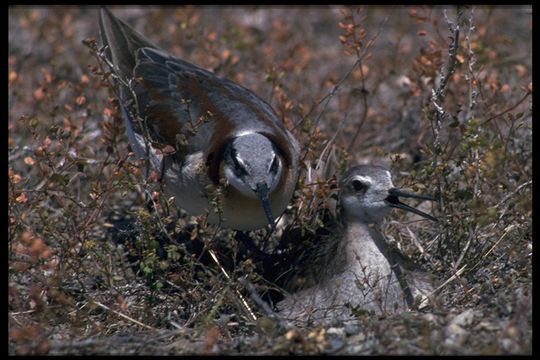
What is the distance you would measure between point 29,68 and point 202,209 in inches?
193

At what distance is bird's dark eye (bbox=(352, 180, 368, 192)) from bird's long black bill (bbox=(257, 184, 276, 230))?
602 millimetres

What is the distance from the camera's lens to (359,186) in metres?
6.46

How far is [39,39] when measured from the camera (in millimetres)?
10570

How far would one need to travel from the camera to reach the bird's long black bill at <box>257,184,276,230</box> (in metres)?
6.40

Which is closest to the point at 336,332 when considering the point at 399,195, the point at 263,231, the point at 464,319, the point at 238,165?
the point at 464,319

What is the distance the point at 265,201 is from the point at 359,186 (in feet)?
2.15

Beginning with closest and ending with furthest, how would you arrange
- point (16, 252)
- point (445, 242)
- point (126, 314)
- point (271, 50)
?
1. point (16, 252)
2. point (126, 314)
3. point (445, 242)
4. point (271, 50)

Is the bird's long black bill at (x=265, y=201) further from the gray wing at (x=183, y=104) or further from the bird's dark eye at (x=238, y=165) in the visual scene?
the gray wing at (x=183, y=104)

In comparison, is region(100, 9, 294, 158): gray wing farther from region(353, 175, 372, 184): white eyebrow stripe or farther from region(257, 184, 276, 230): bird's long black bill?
region(353, 175, 372, 184): white eyebrow stripe

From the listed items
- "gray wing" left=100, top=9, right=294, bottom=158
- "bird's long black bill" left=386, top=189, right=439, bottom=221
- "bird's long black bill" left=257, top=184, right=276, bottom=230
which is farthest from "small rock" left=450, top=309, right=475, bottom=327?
"gray wing" left=100, top=9, right=294, bottom=158

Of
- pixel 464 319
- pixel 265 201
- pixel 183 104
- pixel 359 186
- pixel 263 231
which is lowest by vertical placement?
pixel 464 319

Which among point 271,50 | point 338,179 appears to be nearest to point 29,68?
point 271,50

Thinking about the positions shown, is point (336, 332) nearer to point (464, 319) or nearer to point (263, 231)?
point (464, 319)
